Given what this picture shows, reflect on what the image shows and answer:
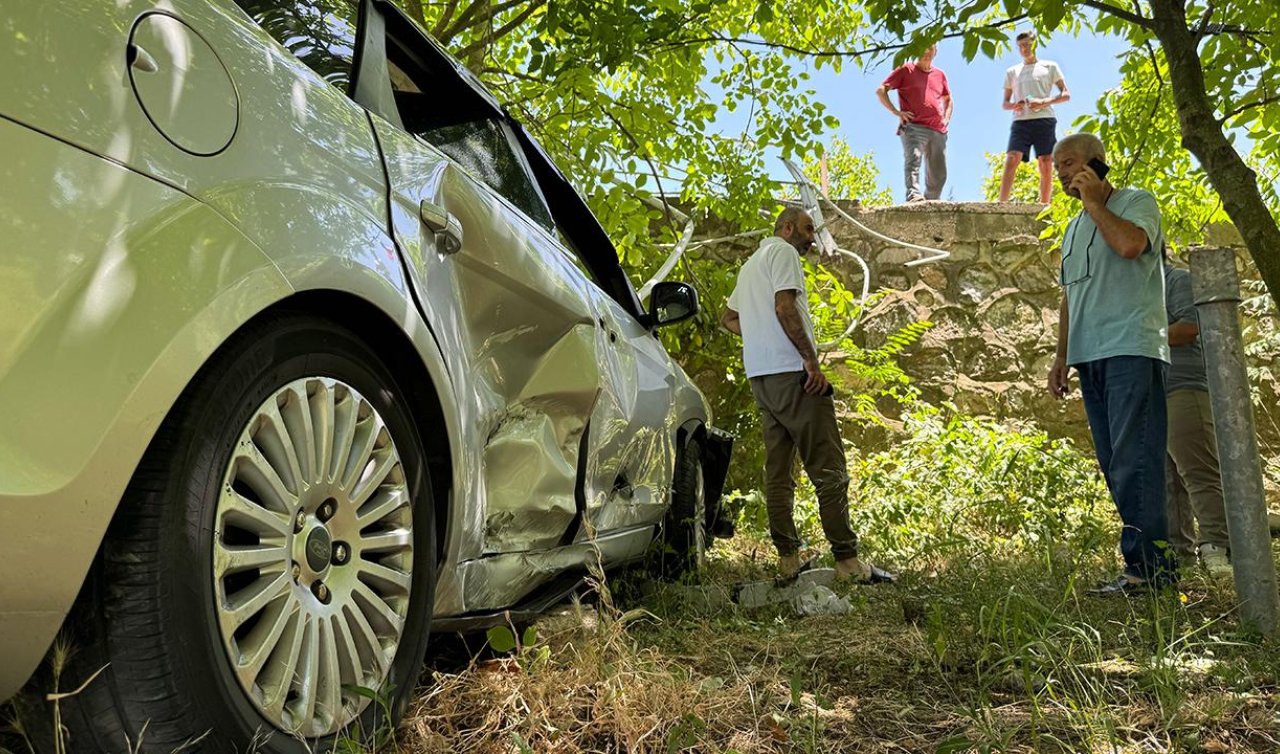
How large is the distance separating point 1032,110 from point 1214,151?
6.54 m

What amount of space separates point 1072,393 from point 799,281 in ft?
15.7

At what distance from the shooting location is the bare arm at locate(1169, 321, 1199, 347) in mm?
4383

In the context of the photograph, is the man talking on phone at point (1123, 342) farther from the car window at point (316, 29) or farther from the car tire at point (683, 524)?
the car window at point (316, 29)

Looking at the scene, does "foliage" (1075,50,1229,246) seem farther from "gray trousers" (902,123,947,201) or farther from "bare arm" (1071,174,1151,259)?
"gray trousers" (902,123,947,201)

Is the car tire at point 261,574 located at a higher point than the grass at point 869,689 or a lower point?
higher

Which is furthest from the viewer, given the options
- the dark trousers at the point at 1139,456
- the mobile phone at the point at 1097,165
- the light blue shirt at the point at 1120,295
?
the mobile phone at the point at 1097,165

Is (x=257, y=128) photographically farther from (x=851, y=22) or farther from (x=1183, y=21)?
(x=851, y=22)

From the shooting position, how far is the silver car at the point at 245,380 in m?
1.07

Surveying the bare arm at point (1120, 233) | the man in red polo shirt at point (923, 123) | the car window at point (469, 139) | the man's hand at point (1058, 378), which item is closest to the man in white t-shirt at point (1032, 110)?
the man in red polo shirt at point (923, 123)

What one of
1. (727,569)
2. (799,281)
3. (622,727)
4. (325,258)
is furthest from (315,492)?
(727,569)

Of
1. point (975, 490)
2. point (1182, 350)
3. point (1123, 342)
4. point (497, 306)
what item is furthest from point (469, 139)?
point (975, 490)

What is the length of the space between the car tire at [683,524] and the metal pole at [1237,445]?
76.8 inches

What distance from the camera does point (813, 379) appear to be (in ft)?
14.0

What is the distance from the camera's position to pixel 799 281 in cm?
438
